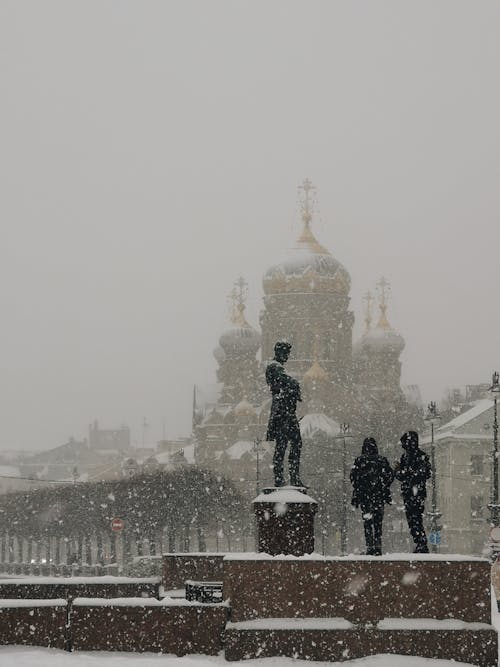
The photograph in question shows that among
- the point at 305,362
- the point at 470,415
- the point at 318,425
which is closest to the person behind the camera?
the point at 470,415

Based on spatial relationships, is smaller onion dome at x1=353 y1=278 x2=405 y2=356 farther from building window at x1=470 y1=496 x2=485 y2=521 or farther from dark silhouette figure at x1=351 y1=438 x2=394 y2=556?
dark silhouette figure at x1=351 y1=438 x2=394 y2=556

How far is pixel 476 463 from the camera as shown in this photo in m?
84.7

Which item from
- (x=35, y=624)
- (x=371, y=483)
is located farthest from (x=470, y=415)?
(x=35, y=624)

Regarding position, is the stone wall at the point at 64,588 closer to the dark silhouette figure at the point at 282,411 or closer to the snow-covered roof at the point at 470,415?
the dark silhouette figure at the point at 282,411

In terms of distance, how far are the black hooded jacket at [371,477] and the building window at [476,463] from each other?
62.2 meters

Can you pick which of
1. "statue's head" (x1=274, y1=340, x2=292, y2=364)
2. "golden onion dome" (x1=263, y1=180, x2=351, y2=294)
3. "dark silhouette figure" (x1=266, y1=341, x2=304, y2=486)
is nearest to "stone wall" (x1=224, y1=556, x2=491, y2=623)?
"dark silhouette figure" (x1=266, y1=341, x2=304, y2=486)

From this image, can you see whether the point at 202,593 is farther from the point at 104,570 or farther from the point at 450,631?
the point at 104,570

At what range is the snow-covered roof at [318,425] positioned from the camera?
93.6 metres

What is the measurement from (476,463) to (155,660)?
66.5 meters

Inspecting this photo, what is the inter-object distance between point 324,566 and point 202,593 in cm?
230

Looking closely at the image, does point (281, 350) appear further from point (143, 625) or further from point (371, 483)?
point (143, 625)

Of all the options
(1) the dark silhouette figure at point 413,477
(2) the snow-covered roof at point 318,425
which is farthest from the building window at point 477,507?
(1) the dark silhouette figure at point 413,477

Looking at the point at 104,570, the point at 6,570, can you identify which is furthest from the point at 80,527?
the point at 104,570

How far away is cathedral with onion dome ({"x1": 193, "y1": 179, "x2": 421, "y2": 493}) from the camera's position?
101 m
